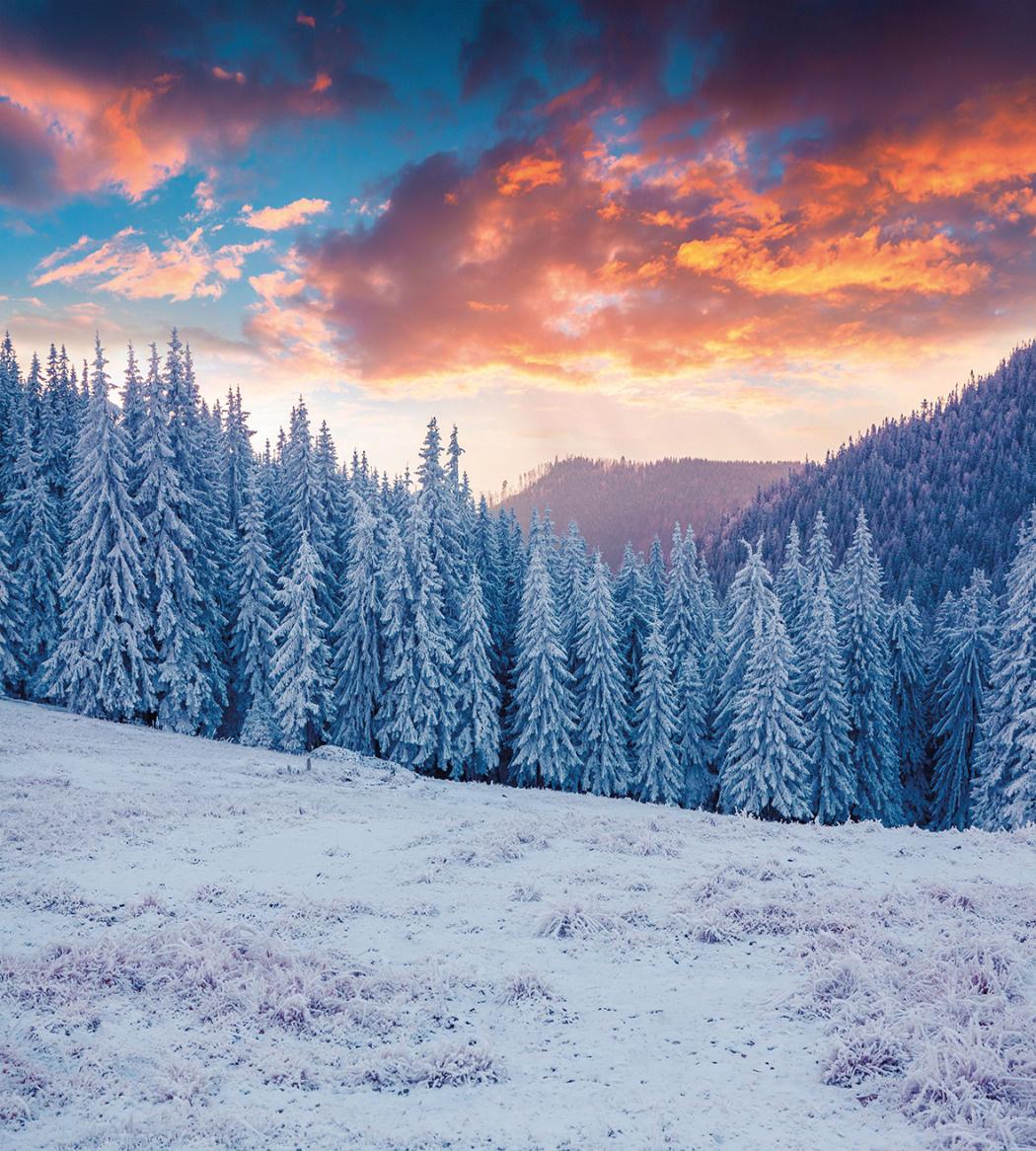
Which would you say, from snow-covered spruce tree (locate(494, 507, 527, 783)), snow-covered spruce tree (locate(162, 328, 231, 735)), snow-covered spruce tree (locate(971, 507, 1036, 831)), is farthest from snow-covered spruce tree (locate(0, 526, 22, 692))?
snow-covered spruce tree (locate(971, 507, 1036, 831))

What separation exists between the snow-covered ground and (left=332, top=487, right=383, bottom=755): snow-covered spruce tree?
22.9 m

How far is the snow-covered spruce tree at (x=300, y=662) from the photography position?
3503 cm

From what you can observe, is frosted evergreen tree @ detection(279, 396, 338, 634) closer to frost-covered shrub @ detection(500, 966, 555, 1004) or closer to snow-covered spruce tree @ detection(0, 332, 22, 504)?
snow-covered spruce tree @ detection(0, 332, 22, 504)

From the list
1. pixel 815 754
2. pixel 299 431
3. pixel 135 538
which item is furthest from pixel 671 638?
pixel 135 538

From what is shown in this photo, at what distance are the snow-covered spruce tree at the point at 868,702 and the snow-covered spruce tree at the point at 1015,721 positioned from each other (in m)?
5.74

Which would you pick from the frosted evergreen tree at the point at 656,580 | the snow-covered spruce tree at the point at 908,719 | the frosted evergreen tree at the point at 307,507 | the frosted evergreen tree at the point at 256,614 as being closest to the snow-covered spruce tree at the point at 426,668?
the frosted evergreen tree at the point at 307,507

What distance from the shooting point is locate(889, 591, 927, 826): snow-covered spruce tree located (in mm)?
45812

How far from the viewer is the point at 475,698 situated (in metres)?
37.6

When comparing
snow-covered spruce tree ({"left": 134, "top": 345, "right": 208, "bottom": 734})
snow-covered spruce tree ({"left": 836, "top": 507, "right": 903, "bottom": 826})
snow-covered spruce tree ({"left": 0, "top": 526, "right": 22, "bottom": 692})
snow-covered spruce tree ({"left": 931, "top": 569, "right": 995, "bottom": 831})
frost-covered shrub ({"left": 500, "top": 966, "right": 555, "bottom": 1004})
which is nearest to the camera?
frost-covered shrub ({"left": 500, "top": 966, "right": 555, "bottom": 1004})

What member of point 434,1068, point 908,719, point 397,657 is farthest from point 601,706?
point 434,1068

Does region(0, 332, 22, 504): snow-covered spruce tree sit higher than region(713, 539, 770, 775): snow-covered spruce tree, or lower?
higher

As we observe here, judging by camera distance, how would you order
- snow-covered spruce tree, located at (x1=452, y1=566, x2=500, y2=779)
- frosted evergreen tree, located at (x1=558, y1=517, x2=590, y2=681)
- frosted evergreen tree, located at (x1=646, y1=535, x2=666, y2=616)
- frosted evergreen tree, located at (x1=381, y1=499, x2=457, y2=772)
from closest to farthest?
frosted evergreen tree, located at (x1=381, y1=499, x2=457, y2=772) → snow-covered spruce tree, located at (x1=452, y1=566, x2=500, y2=779) → frosted evergreen tree, located at (x1=558, y1=517, x2=590, y2=681) → frosted evergreen tree, located at (x1=646, y1=535, x2=666, y2=616)

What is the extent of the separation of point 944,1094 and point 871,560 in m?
44.4

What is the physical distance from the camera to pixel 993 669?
37.5 meters
